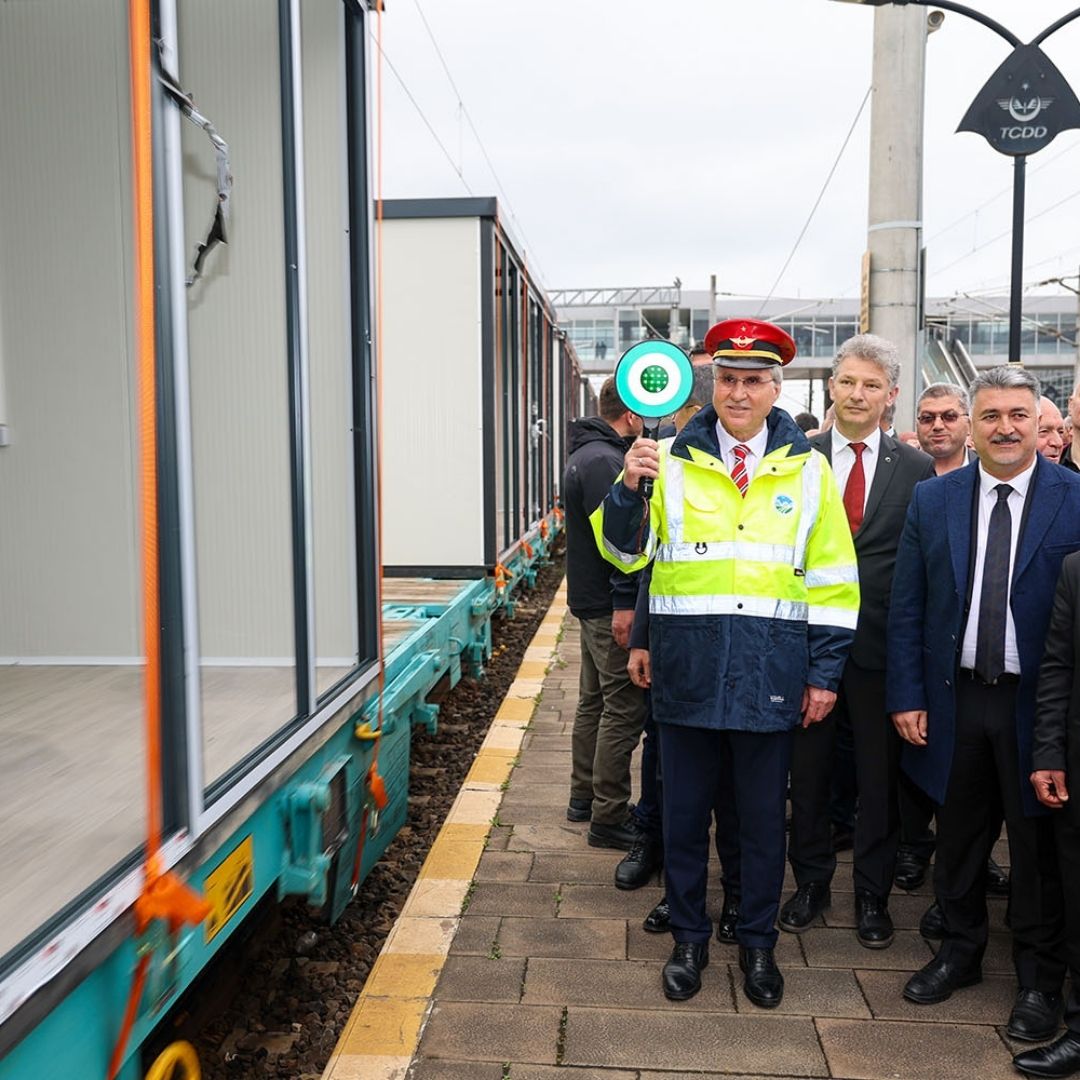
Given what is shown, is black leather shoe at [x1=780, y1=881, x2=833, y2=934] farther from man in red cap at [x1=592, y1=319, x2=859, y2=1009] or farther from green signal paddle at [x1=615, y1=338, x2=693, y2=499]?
green signal paddle at [x1=615, y1=338, x2=693, y2=499]

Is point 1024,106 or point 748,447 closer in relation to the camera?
point 748,447

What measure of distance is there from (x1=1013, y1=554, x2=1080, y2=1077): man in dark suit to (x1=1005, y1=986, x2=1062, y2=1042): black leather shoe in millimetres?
63

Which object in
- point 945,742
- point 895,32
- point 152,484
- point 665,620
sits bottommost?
point 945,742

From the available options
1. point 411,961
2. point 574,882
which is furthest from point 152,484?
point 574,882

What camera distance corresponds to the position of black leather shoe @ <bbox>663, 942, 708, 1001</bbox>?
2.93 metres

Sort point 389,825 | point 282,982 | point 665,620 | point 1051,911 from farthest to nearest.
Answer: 1. point 389,825
2. point 282,982
3. point 665,620
4. point 1051,911

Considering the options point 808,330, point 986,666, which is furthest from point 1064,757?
point 808,330

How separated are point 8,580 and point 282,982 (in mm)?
1792

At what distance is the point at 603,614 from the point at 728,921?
1.27m

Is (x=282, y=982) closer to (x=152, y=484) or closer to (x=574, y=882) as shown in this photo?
(x=574, y=882)

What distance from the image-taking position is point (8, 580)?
12.2 feet

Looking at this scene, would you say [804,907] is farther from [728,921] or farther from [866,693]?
[866,693]

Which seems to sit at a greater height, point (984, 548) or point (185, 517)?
point (185, 517)

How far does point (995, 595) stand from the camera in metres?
2.83
